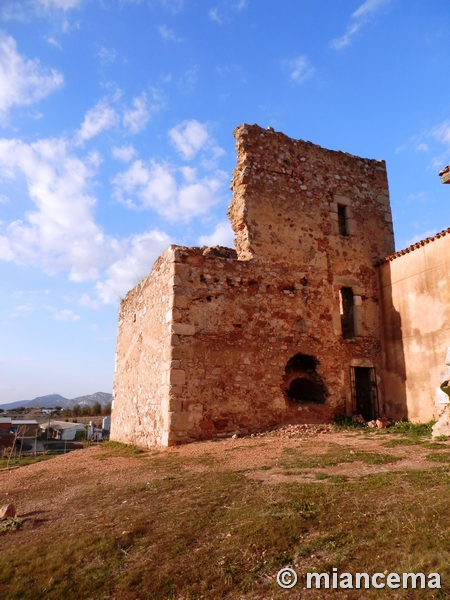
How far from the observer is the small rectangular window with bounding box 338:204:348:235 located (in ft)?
43.9

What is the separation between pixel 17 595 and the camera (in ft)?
11.9

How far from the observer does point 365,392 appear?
41.1 ft

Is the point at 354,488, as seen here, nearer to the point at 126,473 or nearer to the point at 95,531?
the point at 95,531

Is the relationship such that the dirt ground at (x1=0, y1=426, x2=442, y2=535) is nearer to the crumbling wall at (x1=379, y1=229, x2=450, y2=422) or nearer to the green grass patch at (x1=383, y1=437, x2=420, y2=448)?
the green grass patch at (x1=383, y1=437, x2=420, y2=448)

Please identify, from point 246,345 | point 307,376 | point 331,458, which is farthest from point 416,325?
point 331,458

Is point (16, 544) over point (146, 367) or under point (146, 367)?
under

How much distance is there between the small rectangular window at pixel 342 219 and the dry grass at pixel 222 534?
7.93 meters

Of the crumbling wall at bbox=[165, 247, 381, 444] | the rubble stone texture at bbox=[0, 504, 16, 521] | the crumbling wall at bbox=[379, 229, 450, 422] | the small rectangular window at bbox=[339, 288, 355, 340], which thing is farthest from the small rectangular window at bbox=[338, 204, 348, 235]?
the rubble stone texture at bbox=[0, 504, 16, 521]

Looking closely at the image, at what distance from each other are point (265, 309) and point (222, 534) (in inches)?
288

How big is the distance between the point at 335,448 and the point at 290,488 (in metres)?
2.87

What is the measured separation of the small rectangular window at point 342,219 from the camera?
13388mm

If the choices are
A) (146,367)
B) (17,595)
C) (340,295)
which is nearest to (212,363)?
(146,367)

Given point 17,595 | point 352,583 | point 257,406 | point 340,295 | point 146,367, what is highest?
point 340,295

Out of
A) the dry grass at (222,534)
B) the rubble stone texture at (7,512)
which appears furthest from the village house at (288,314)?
the rubble stone texture at (7,512)
